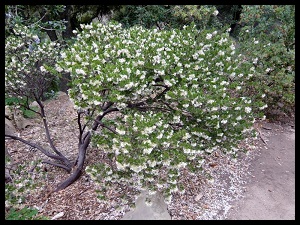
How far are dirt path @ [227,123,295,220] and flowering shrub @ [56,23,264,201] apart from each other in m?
0.89

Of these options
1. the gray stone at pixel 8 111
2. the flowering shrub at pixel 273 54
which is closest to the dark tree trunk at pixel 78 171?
the gray stone at pixel 8 111

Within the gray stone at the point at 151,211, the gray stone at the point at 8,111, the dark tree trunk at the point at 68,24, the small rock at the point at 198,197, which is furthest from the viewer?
the dark tree trunk at the point at 68,24

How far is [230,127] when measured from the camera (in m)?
3.40

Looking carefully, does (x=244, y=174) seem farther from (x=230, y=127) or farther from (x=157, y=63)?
(x=157, y=63)

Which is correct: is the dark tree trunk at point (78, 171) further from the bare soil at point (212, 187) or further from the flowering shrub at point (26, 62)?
the flowering shrub at point (26, 62)

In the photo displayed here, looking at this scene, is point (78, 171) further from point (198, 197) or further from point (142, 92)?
point (198, 197)

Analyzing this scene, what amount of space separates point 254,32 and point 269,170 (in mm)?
3149

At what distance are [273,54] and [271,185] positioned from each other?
2484 mm

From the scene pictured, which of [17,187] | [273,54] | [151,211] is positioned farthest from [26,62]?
[273,54]

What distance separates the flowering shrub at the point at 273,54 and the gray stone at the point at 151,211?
8.20ft

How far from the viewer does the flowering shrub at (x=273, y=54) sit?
4496 millimetres
